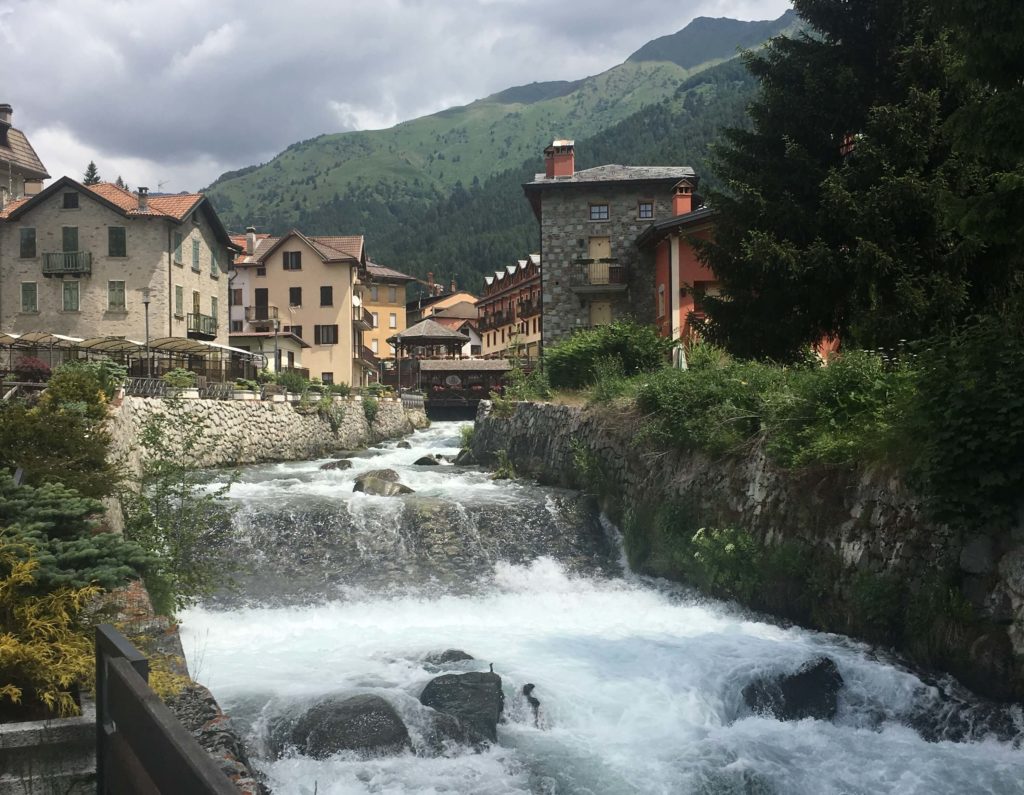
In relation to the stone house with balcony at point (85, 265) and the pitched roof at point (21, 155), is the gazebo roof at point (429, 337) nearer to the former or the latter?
the stone house with balcony at point (85, 265)

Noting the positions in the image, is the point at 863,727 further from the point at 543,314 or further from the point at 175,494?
the point at 543,314

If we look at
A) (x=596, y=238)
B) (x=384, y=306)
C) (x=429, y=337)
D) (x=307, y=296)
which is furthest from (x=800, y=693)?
(x=384, y=306)

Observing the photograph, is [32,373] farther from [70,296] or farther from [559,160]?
[559,160]

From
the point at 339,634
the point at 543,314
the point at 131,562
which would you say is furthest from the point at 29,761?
the point at 543,314

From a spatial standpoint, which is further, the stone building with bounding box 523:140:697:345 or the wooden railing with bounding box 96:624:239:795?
the stone building with bounding box 523:140:697:345

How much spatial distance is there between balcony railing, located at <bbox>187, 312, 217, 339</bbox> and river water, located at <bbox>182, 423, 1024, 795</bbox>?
28802mm

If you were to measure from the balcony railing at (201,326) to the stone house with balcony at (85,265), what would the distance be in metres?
1.64

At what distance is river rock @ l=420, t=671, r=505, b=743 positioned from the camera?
8.98 metres

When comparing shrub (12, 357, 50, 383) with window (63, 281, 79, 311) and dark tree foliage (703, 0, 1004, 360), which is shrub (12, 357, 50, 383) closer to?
dark tree foliage (703, 0, 1004, 360)

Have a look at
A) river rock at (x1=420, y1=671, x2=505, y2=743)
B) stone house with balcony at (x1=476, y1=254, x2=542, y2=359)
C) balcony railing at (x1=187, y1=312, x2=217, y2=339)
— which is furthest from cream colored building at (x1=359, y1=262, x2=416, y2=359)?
river rock at (x1=420, y1=671, x2=505, y2=743)

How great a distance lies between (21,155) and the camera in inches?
2016

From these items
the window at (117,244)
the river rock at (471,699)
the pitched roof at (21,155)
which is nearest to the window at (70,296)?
the window at (117,244)

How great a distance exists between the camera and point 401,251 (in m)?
157

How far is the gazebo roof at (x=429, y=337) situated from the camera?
6044 centimetres
